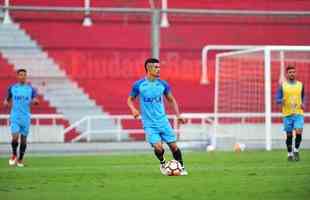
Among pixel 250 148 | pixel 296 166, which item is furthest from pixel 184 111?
pixel 296 166

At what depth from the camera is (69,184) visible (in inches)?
549

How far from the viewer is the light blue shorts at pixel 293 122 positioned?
809 inches

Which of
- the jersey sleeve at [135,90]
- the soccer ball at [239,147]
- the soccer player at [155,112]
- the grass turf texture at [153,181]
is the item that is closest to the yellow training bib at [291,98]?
the grass turf texture at [153,181]

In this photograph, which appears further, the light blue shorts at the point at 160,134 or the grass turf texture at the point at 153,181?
the light blue shorts at the point at 160,134

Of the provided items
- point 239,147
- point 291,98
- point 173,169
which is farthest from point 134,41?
point 173,169

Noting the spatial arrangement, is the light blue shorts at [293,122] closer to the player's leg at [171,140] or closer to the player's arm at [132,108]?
the player's leg at [171,140]

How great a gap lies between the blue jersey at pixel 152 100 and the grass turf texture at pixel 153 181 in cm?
90

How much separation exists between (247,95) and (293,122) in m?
10.4

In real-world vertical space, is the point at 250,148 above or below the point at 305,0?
below

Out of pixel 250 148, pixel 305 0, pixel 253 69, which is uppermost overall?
pixel 305 0

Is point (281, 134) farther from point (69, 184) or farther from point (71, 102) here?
point (69, 184)

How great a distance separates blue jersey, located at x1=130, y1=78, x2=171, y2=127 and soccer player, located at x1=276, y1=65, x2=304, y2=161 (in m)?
4.79

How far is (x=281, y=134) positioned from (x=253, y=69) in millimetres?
2558

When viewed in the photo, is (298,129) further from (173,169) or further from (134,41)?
(134,41)
